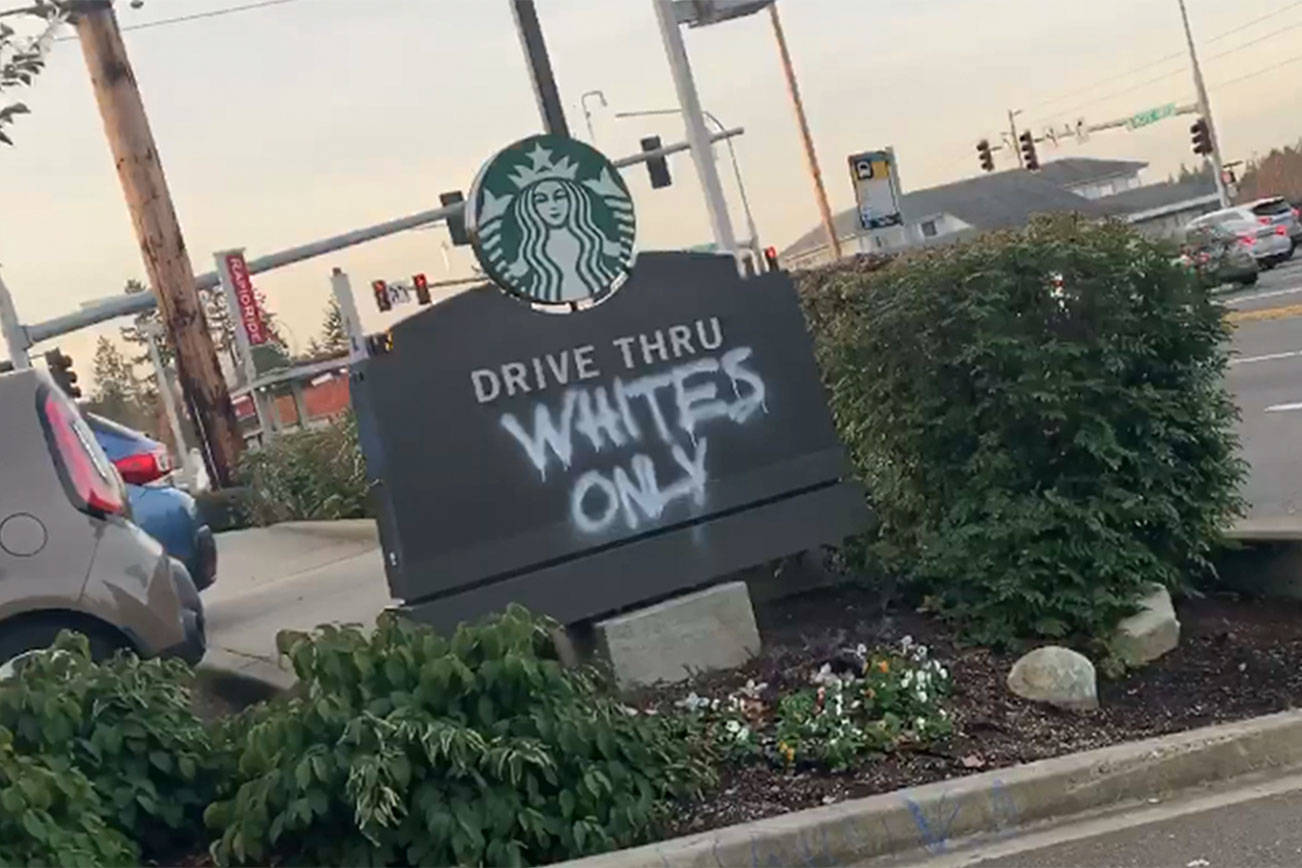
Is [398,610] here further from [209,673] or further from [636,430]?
[209,673]

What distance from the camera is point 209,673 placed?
8211 millimetres

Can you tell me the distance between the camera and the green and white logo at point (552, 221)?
6.16m

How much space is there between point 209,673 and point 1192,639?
15.9 ft

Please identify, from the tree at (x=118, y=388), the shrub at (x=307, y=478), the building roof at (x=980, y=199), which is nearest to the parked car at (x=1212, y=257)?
the shrub at (x=307, y=478)

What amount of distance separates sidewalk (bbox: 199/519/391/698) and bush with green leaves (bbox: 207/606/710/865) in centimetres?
139

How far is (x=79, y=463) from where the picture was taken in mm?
6711

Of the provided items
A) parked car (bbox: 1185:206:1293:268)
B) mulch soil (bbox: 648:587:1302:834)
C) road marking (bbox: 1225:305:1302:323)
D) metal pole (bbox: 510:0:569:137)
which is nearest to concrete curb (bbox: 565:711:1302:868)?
mulch soil (bbox: 648:587:1302:834)

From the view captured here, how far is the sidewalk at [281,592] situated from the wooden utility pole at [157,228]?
7.26 ft

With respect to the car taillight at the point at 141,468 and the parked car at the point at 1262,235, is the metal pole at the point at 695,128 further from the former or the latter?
the parked car at the point at 1262,235

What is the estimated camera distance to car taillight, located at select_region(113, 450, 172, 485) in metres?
10.5

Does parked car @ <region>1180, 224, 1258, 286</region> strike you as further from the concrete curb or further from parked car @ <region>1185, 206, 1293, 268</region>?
parked car @ <region>1185, 206, 1293, 268</region>

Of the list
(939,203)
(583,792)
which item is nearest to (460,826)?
(583,792)

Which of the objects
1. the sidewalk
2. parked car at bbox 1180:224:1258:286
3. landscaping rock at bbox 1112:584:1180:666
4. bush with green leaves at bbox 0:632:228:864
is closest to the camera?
bush with green leaves at bbox 0:632:228:864

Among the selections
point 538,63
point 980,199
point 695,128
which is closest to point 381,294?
point 695,128
